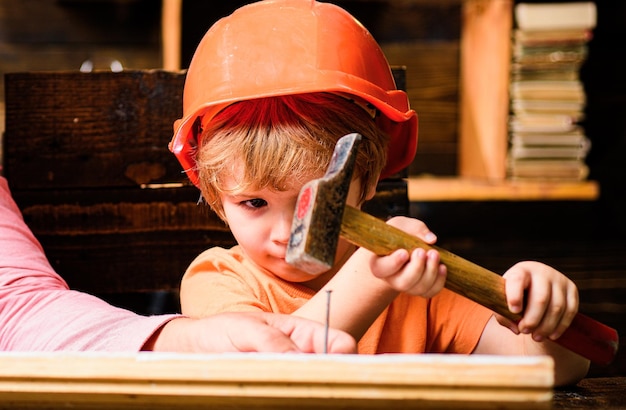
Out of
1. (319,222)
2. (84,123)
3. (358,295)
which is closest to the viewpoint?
(319,222)

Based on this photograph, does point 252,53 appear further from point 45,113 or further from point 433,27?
point 433,27

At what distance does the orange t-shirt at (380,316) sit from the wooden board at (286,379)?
47cm

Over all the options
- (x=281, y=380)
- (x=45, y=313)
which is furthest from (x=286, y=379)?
(x=45, y=313)

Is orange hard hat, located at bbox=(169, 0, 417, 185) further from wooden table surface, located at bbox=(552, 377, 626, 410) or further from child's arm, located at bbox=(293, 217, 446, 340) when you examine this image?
wooden table surface, located at bbox=(552, 377, 626, 410)

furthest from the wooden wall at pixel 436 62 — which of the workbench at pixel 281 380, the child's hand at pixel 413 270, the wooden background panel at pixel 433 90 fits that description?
the workbench at pixel 281 380

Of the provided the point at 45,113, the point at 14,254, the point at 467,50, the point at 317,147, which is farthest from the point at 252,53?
the point at 467,50

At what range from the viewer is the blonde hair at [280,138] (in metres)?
1.07

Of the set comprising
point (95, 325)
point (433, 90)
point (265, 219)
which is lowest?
point (433, 90)

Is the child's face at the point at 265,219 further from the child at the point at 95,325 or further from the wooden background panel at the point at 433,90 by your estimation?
the wooden background panel at the point at 433,90

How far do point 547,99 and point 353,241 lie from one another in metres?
2.41

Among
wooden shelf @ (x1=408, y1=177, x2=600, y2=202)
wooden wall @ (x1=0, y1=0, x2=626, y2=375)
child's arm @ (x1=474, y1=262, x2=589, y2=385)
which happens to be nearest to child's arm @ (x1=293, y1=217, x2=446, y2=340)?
child's arm @ (x1=474, y1=262, x2=589, y2=385)

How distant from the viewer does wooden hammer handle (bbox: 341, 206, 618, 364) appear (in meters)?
0.84

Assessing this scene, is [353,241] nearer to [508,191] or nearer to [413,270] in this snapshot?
[413,270]

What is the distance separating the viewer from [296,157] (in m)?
1.07
